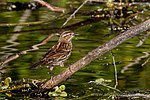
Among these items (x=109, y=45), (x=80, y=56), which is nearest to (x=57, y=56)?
(x=109, y=45)

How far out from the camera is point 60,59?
778 cm

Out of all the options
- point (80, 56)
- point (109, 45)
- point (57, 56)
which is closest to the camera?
point (109, 45)

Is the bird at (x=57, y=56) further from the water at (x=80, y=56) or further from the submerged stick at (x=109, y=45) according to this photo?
the submerged stick at (x=109, y=45)

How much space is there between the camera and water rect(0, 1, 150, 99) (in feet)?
26.5

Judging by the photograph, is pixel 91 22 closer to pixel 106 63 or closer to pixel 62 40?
pixel 106 63

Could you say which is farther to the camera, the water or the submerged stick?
the water

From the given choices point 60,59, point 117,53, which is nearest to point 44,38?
point 117,53

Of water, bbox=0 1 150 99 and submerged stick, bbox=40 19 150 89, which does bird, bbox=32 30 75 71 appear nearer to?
water, bbox=0 1 150 99

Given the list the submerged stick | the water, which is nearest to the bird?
the water

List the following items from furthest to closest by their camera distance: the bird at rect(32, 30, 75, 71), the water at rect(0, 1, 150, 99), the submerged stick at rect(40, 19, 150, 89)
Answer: the water at rect(0, 1, 150, 99)
the bird at rect(32, 30, 75, 71)
the submerged stick at rect(40, 19, 150, 89)

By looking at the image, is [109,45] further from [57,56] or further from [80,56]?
[80,56]

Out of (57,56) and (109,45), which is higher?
(109,45)

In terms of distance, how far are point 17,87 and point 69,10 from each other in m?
5.80

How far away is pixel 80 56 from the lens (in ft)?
31.5
